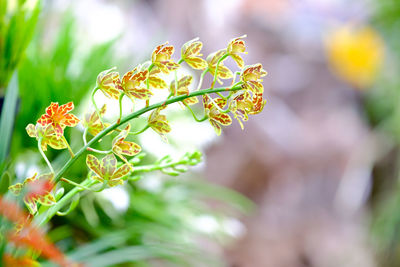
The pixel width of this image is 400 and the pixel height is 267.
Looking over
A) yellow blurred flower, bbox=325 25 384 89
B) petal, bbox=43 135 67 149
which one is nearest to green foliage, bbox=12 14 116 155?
petal, bbox=43 135 67 149

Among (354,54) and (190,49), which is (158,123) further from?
(354,54)

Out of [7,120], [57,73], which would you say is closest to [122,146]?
[7,120]

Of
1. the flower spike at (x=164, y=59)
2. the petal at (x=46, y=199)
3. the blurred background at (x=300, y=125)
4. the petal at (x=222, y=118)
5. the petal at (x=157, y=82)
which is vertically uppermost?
the blurred background at (x=300, y=125)

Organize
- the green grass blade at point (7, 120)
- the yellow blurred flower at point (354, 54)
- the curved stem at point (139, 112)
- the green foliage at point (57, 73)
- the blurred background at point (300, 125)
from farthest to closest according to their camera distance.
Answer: the yellow blurred flower at point (354, 54) < the blurred background at point (300, 125) < the green foliage at point (57, 73) < the green grass blade at point (7, 120) < the curved stem at point (139, 112)

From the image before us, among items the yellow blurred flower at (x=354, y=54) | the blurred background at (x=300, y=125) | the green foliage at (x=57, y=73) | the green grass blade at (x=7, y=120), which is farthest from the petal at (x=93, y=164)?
the yellow blurred flower at (x=354, y=54)

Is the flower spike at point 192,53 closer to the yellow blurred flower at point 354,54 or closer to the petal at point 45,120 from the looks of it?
the petal at point 45,120

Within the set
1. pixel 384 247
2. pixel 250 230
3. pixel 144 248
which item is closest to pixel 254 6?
pixel 250 230

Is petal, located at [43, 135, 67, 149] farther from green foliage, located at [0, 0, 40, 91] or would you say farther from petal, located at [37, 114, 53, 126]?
green foliage, located at [0, 0, 40, 91]

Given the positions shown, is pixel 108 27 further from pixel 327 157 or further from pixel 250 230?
pixel 327 157

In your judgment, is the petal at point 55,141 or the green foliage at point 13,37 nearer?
the petal at point 55,141
